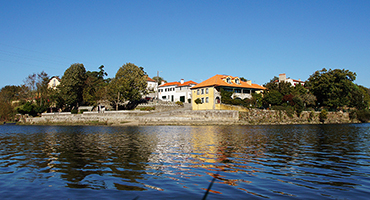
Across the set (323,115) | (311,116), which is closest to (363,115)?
(323,115)

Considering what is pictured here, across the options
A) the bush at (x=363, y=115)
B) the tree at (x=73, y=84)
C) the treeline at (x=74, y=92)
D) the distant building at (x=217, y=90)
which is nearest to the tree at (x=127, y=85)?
the treeline at (x=74, y=92)

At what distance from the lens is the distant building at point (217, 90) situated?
Answer: 6519cm

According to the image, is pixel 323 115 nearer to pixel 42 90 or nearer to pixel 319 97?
pixel 319 97

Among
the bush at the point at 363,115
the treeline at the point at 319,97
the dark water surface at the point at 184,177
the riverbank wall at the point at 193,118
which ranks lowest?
the dark water surface at the point at 184,177

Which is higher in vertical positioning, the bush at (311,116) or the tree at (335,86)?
the tree at (335,86)

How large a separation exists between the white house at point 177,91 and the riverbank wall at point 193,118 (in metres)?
28.1

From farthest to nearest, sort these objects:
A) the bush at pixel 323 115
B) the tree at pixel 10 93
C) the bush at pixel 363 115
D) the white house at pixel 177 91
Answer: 1. the tree at pixel 10 93
2. the white house at pixel 177 91
3. the bush at pixel 363 115
4. the bush at pixel 323 115

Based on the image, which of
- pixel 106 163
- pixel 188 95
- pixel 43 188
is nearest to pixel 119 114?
pixel 188 95

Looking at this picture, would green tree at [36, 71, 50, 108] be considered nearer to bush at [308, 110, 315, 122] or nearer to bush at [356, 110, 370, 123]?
bush at [308, 110, 315, 122]

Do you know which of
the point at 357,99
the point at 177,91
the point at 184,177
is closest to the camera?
the point at 184,177

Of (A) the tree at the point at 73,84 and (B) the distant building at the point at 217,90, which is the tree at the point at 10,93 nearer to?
(A) the tree at the point at 73,84

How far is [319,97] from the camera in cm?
7275

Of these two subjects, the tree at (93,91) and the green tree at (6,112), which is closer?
the tree at (93,91)

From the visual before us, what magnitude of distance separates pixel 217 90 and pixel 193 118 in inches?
471
